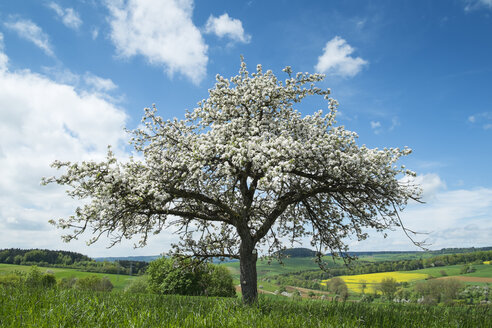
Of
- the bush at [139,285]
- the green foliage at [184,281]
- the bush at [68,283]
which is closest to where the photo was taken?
the bush at [68,283]

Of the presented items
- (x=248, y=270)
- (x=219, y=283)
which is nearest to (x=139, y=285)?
(x=219, y=283)

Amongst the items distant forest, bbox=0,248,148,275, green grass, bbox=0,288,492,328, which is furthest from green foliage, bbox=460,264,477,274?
distant forest, bbox=0,248,148,275

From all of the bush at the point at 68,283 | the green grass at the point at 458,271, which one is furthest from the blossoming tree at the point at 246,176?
the green grass at the point at 458,271

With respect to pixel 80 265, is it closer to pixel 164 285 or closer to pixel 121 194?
pixel 164 285

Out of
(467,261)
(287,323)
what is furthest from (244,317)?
(467,261)

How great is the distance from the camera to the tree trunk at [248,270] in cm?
1181

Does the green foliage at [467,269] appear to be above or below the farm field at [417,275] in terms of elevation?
above

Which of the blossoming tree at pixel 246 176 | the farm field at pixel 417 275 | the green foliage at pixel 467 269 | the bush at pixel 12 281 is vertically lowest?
the farm field at pixel 417 275

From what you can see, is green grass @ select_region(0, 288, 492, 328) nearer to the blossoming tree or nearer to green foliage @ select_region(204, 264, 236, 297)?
the blossoming tree

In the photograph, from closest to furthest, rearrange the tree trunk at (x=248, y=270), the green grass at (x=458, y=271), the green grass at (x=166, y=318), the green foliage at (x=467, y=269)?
the green grass at (x=166, y=318), the tree trunk at (x=248, y=270), the green grass at (x=458, y=271), the green foliage at (x=467, y=269)

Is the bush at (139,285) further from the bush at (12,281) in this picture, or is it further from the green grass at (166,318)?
the green grass at (166,318)

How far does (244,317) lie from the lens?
708 cm

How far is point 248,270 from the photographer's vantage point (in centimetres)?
1211

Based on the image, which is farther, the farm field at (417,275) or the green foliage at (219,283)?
the farm field at (417,275)
